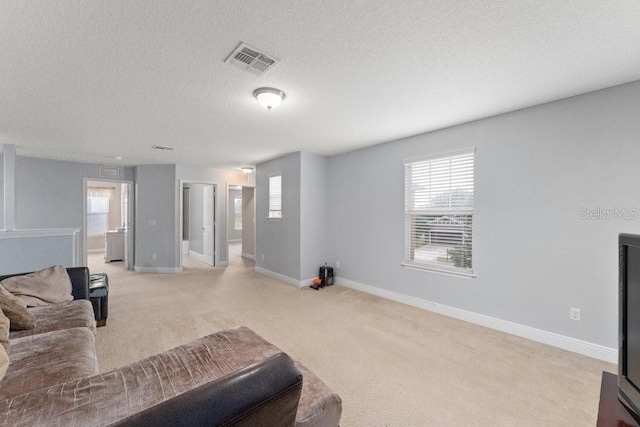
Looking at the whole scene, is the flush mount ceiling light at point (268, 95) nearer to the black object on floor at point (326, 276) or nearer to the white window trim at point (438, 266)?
the white window trim at point (438, 266)

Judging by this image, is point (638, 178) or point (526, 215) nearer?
point (638, 178)

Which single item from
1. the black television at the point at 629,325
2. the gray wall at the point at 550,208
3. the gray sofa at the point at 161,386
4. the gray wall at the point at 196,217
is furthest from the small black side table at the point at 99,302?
the gray wall at the point at 196,217

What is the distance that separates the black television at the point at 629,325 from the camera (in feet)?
3.35

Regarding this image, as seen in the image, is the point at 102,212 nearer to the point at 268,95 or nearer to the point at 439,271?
the point at 268,95

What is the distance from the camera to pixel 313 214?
5168 mm

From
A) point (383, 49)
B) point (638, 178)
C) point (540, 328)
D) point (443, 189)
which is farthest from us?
point (443, 189)

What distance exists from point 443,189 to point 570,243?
140 centimetres

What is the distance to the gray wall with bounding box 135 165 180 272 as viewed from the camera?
20.4ft

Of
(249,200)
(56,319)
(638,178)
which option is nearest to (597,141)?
(638,178)

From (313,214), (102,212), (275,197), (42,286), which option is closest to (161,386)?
(42,286)

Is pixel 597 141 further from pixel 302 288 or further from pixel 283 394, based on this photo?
pixel 302 288

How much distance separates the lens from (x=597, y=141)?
2.56m

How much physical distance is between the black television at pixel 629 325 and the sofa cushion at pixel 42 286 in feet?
12.6

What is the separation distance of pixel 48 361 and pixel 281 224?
13.2 feet
